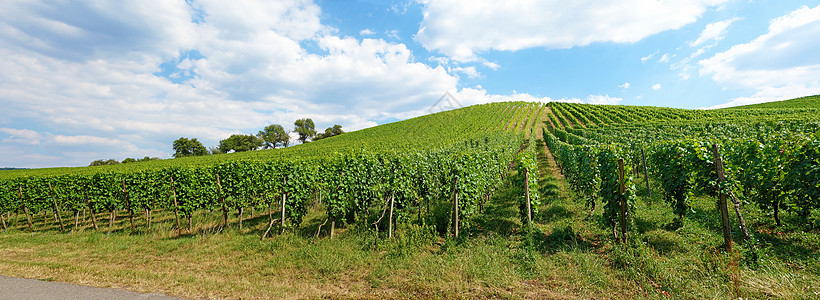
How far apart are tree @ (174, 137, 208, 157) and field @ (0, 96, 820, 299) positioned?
242 ft

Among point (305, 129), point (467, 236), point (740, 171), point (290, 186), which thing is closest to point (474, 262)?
point (467, 236)

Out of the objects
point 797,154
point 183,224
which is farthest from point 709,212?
point 183,224

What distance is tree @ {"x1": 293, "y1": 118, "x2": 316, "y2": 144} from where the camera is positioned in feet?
294

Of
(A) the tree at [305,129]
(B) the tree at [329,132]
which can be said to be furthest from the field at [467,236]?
(B) the tree at [329,132]

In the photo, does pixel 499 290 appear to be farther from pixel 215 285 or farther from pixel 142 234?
pixel 142 234

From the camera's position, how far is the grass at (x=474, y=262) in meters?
4.79

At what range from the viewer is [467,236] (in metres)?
7.56

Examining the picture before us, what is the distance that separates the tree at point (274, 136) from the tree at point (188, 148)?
14.4 meters

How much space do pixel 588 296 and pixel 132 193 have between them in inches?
640

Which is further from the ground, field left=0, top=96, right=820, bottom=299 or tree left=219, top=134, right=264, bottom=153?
tree left=219, top=134, right=264, bottom=153

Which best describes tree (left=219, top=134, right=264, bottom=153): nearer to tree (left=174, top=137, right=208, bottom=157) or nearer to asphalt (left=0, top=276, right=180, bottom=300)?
tree (left=174, top=137, right=208, bottom=157)

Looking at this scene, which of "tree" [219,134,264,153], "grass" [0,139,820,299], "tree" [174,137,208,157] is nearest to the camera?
"grass" [0,139,820,299]

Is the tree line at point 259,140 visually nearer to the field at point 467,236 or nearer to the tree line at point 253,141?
the tree line at point 253,141

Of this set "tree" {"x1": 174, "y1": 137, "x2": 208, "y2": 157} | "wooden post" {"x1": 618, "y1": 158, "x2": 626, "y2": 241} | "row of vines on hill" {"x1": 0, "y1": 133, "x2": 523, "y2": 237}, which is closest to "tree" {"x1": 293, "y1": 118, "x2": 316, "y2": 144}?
"tree" {"x1": 174, "y1": 137, "x2": 208, "y2": 157}
